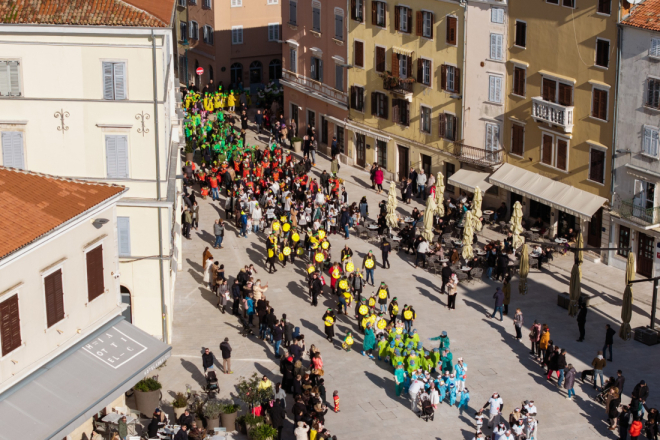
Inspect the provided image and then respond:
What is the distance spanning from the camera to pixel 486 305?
50.8 m

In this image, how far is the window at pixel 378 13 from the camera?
6725cm

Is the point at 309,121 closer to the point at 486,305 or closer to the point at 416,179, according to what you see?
the point at 416,179

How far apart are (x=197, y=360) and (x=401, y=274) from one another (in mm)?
12855

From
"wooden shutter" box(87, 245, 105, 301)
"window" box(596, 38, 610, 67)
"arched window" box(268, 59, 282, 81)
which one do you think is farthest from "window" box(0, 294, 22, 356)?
"arched window" box(268, 59, 282, 81)

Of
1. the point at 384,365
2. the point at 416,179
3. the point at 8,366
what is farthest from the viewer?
the point at 416,179

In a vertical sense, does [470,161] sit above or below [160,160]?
below

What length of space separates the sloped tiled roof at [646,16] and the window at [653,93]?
8.11ft

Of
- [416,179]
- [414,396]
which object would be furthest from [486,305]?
[416,179]

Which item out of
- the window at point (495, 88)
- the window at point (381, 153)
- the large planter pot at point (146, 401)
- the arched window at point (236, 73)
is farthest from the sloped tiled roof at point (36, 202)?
the arched window at point (236, 73)

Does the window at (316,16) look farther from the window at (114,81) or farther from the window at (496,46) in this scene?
the window at (114,81)

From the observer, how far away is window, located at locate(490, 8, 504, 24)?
60.0m

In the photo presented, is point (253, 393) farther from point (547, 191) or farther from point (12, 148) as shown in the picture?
point (547, 191)

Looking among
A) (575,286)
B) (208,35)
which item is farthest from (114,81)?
(208,35)

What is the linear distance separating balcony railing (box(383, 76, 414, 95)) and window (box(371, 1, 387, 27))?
11.2ft
